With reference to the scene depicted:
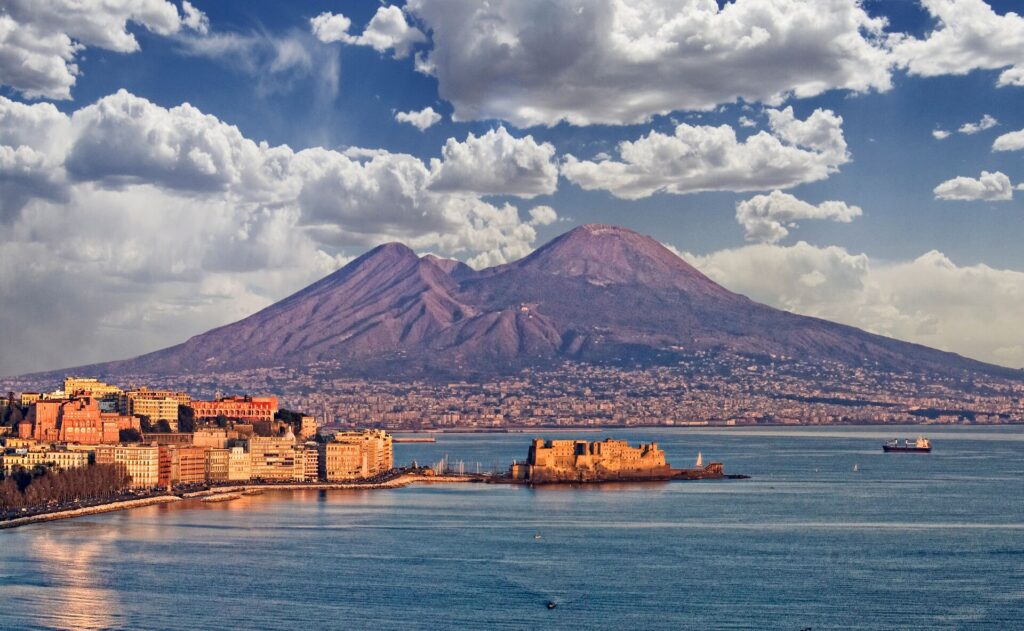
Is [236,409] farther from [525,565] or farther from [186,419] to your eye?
[525,565]

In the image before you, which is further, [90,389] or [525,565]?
[90,389]

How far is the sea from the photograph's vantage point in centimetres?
6588

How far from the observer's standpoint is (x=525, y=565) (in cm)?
8181

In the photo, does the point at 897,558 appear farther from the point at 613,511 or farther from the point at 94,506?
the point at 94,506

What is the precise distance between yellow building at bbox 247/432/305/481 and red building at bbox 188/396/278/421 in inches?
966

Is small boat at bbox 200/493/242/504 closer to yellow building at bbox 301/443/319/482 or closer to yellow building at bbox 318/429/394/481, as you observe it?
yellow building at bbox 301/443/319/482

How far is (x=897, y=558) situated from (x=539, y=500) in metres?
45.9

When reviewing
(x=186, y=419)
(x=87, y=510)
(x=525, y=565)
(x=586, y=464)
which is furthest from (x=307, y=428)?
(x=525, y=565)

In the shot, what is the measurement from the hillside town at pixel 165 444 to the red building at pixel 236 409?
0.11 m

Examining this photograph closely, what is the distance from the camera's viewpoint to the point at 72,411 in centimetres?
15112

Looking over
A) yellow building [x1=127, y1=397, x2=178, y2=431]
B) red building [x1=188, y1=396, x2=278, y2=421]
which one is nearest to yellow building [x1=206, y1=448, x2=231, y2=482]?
yellow building [x1=127, y1=397, x2=178, y2=431]

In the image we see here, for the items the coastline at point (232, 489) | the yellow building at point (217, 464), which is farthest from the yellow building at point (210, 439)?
the coastline at point (232, 489)

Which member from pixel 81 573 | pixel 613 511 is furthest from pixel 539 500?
pixel 81 573

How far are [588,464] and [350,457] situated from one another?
23.1 m
